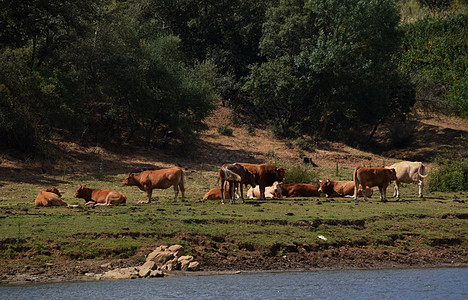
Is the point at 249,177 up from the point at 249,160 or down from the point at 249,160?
up

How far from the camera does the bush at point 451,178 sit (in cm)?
2877

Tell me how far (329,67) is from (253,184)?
24305mm

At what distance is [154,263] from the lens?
49.4 feet

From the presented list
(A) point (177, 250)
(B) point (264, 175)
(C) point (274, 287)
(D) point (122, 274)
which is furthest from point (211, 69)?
(C) point (274, 287)

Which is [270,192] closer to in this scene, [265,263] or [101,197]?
[101,197]

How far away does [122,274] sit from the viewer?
568 inches

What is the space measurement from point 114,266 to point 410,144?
130 ft

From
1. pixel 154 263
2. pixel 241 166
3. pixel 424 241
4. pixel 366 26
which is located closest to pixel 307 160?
pixel 366 26

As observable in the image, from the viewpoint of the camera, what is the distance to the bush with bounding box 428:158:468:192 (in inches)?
1133

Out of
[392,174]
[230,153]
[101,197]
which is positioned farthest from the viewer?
[230,153]

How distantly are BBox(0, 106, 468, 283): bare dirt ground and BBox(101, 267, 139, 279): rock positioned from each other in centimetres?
36

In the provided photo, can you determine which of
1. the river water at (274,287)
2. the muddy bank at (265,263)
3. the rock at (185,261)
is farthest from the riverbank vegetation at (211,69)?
the river water at (274,287)

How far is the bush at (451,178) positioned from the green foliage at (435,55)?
23.2 m

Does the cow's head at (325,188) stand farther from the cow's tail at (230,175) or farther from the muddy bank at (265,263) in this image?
the muddy bank at (265,263)
